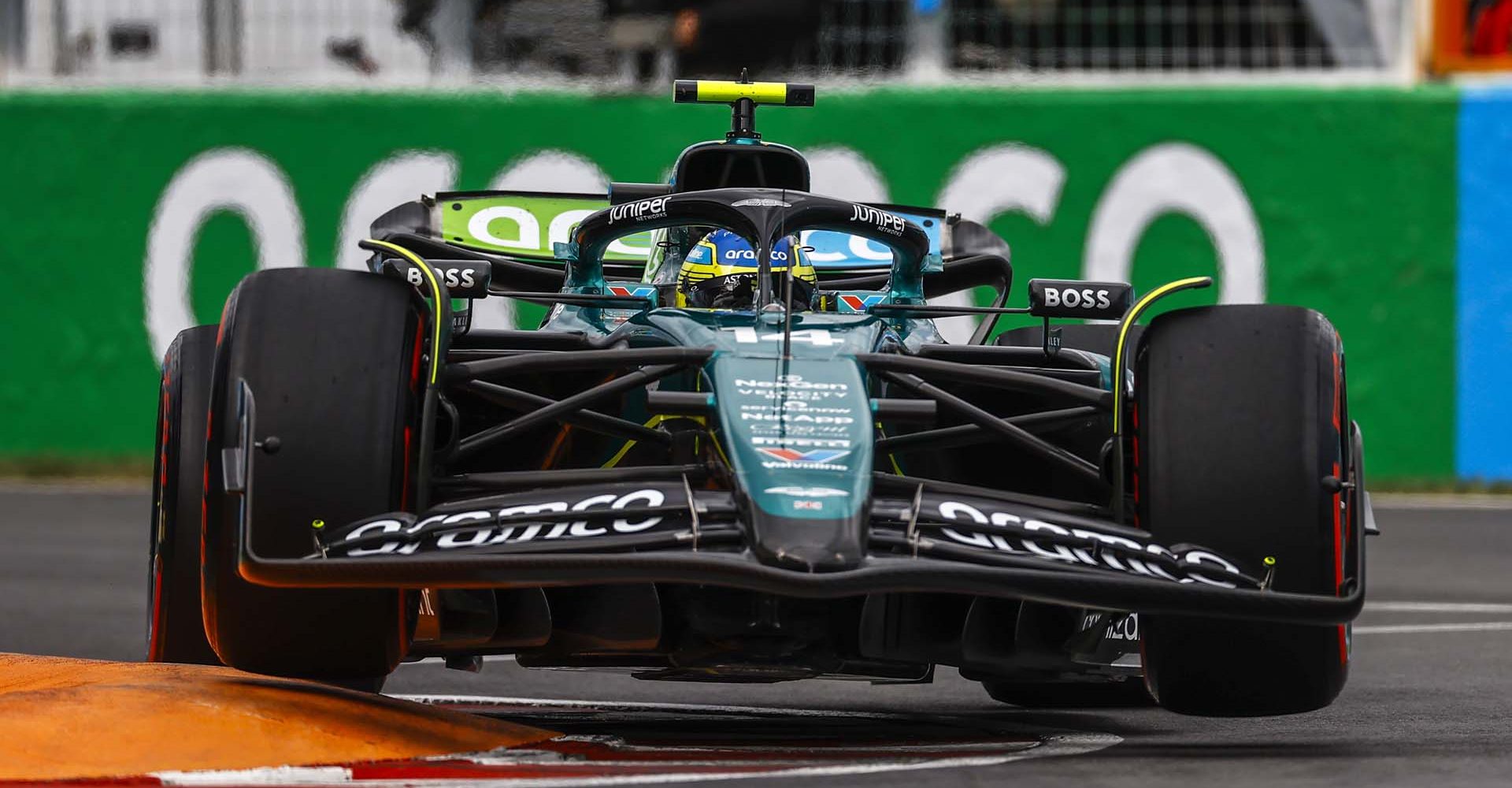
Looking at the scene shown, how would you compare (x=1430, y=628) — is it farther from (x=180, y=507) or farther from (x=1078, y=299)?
(x=180, y=507)

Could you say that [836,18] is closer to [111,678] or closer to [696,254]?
[696,254]

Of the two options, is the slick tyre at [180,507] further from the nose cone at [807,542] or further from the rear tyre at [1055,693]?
the rear tyre at [1055,693]

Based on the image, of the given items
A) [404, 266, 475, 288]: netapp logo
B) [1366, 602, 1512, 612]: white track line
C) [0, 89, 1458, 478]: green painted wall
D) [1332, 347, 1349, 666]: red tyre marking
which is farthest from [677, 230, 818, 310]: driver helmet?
[0, 89, 1458, 478]: green painted wall

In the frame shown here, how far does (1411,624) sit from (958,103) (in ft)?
19.4

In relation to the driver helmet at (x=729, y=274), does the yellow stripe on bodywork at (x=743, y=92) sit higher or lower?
higher

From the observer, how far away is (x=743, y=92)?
795cm

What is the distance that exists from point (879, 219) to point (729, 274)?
501 millimetres

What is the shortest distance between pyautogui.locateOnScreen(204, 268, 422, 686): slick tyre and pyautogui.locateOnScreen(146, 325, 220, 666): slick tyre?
816 millimetres

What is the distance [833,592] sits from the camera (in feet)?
14.9

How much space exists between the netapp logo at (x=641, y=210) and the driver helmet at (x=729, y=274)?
1.01ft

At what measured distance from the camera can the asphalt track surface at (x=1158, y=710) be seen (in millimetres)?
4980

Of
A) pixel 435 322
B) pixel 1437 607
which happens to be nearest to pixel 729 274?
pixel 435 322

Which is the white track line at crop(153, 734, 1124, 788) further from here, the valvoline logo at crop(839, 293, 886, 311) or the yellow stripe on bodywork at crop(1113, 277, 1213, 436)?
the valvoline logo at crop(839, 293, 886, 311)

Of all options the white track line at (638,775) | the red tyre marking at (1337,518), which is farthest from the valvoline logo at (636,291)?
the red tyre marking at (1337,518)
